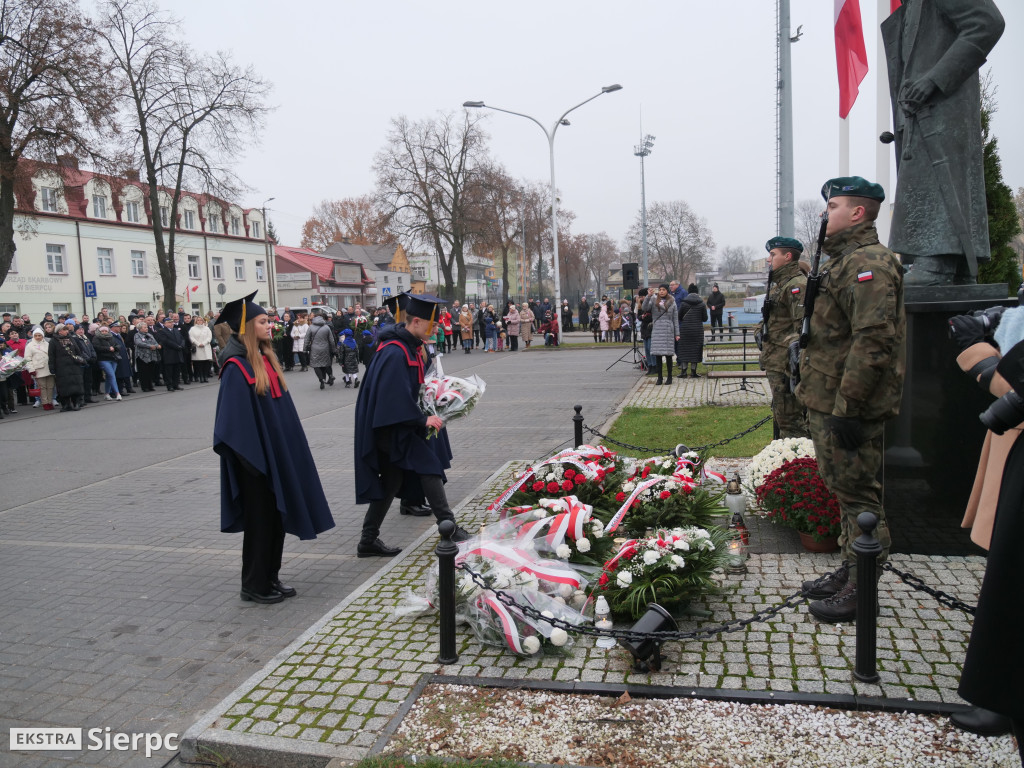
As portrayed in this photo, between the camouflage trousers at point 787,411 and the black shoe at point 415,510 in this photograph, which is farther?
the black shoe at point 415,510

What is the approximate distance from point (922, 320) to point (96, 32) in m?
29.3

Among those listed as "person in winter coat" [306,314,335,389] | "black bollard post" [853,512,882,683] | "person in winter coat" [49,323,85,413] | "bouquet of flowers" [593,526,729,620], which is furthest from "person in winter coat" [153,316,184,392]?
"black bollard post" [853,512,882,683]

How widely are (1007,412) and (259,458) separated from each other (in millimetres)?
4277

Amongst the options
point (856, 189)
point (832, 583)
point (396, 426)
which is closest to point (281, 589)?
point (396, 426)

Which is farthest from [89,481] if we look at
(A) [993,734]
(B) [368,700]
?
(A) [993,734]

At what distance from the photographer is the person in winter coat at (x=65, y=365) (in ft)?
55.8

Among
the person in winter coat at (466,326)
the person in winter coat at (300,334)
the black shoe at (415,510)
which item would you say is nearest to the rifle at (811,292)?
the black shoe at (415,510)

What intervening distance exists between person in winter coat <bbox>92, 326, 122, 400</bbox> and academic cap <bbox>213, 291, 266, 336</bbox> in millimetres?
15592

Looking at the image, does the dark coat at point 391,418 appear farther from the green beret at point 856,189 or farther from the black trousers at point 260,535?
the green beret at point 856,189

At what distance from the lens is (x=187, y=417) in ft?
50.9

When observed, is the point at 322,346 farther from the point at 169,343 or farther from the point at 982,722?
the point at 982,722

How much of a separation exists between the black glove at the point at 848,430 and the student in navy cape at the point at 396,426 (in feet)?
9.51

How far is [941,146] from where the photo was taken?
215 inches

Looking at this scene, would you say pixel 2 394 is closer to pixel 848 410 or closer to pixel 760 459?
pixel 760 459
